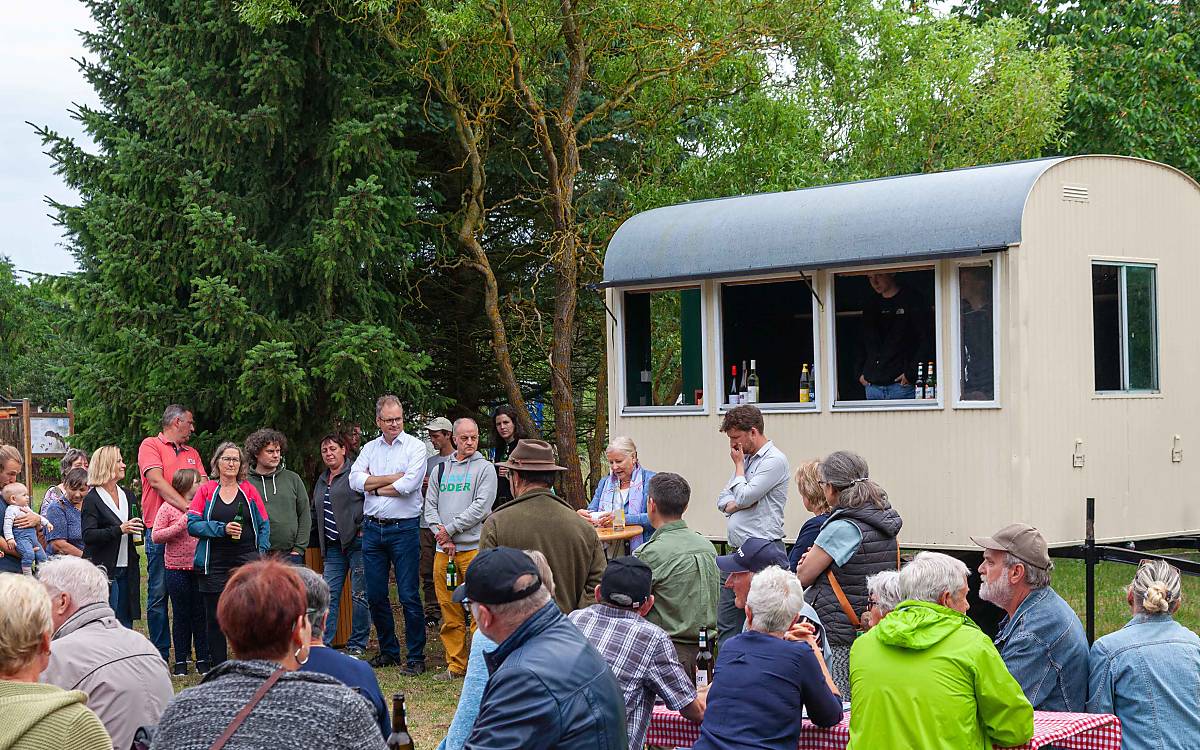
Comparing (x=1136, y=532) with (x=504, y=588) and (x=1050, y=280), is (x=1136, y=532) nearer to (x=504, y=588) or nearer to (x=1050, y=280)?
(x=1050, y=280)

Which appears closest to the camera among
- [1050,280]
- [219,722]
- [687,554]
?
[219,722]

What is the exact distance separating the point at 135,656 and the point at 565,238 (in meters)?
11.5

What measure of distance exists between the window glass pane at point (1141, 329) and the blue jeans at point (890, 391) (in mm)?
1716

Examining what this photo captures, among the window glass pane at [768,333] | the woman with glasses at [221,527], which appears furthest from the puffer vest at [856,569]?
the window glass pane at [768,333]

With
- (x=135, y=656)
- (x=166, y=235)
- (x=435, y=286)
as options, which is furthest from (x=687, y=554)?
(x=435, y=286)

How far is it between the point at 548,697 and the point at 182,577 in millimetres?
7069

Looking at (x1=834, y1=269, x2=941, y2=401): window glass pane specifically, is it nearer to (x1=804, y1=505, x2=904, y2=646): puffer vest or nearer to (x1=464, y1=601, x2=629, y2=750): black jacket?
(x1=804, y1=505, x2=904, y2=646): puffer vest

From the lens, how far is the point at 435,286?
16469 millimetres

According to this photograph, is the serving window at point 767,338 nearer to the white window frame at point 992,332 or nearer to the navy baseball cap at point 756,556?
the white window frame at point 992,332

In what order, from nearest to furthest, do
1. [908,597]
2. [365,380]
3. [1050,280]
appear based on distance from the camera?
1. [908,597]
2. [1050,280]
3. [365,380]

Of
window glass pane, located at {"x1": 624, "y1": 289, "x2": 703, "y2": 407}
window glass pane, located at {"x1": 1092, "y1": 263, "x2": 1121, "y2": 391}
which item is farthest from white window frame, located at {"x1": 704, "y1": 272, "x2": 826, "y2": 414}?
window glass pane, located at {"x1": 1092, "y1": 263, "x2": 1121, "y2": 391}

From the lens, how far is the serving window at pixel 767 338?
37.9 feet

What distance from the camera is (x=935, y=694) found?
4.61 metres

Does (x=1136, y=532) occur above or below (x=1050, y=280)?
below
